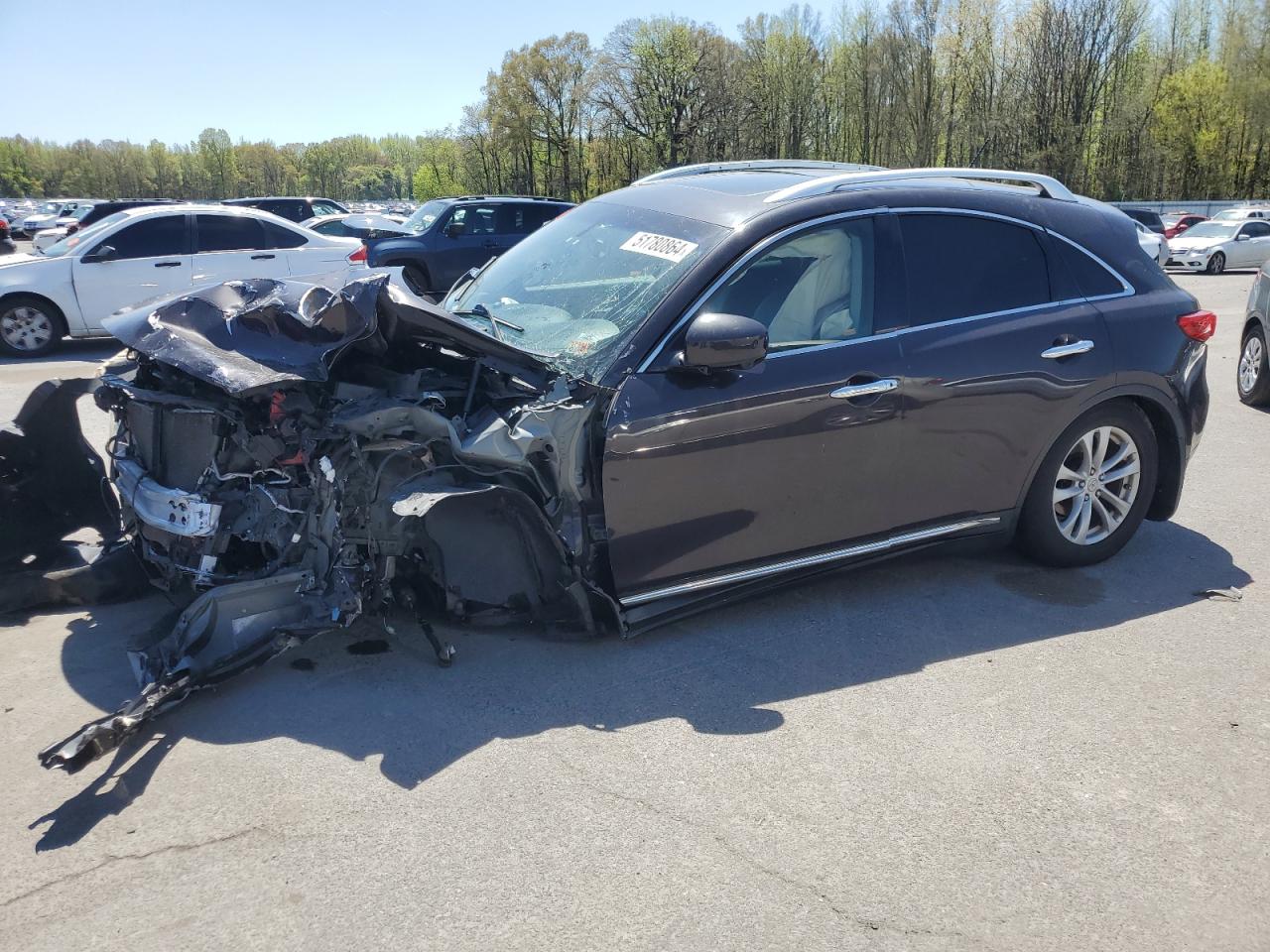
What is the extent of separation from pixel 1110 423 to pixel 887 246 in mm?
1525

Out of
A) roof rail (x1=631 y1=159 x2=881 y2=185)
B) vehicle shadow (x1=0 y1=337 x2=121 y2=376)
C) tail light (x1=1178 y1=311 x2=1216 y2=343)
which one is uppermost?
roof rail (x1=631 y1=159 x2=881 y2=185)

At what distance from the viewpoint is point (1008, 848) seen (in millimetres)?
2898

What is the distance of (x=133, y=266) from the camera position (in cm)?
1198

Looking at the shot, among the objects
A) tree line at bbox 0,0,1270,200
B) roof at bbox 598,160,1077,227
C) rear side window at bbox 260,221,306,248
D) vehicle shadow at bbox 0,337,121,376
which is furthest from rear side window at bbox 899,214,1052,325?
tree line at bbox 0,0,1270,200

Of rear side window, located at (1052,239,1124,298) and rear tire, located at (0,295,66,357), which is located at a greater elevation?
rear side window, located at (1052,239,1124,298)

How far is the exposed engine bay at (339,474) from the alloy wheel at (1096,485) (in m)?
2.44

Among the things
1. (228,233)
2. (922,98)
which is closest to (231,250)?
(228,233)

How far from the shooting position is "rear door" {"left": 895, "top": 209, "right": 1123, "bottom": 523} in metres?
4.31

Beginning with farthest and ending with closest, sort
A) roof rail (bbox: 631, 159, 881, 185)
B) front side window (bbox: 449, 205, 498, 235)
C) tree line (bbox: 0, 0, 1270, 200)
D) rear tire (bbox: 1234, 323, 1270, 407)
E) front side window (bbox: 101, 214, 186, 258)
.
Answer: tree line (bbox: 0, 0, 1270, 200), front side window (bbox: 449, 205, 498, 235), front side window (bbox: 101, 214, 186, 258), rear tire (bbox: 1234, 323, 1270, 407), roof rail (bbox: 631, 159, 881, 185)

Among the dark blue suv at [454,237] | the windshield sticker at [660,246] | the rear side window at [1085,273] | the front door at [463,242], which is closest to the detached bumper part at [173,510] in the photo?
the windshield sticker at [660,246]

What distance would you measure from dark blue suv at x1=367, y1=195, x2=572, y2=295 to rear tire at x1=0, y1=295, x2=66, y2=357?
533 cm

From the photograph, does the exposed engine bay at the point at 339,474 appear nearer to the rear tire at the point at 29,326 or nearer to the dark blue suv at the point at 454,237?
the rear tire at the point at 29,326

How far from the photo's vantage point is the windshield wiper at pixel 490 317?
4.33 m

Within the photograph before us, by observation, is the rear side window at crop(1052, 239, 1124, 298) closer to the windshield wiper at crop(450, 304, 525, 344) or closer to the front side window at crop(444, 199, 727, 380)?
the front side window at crop(444, 199, 727, 380)
